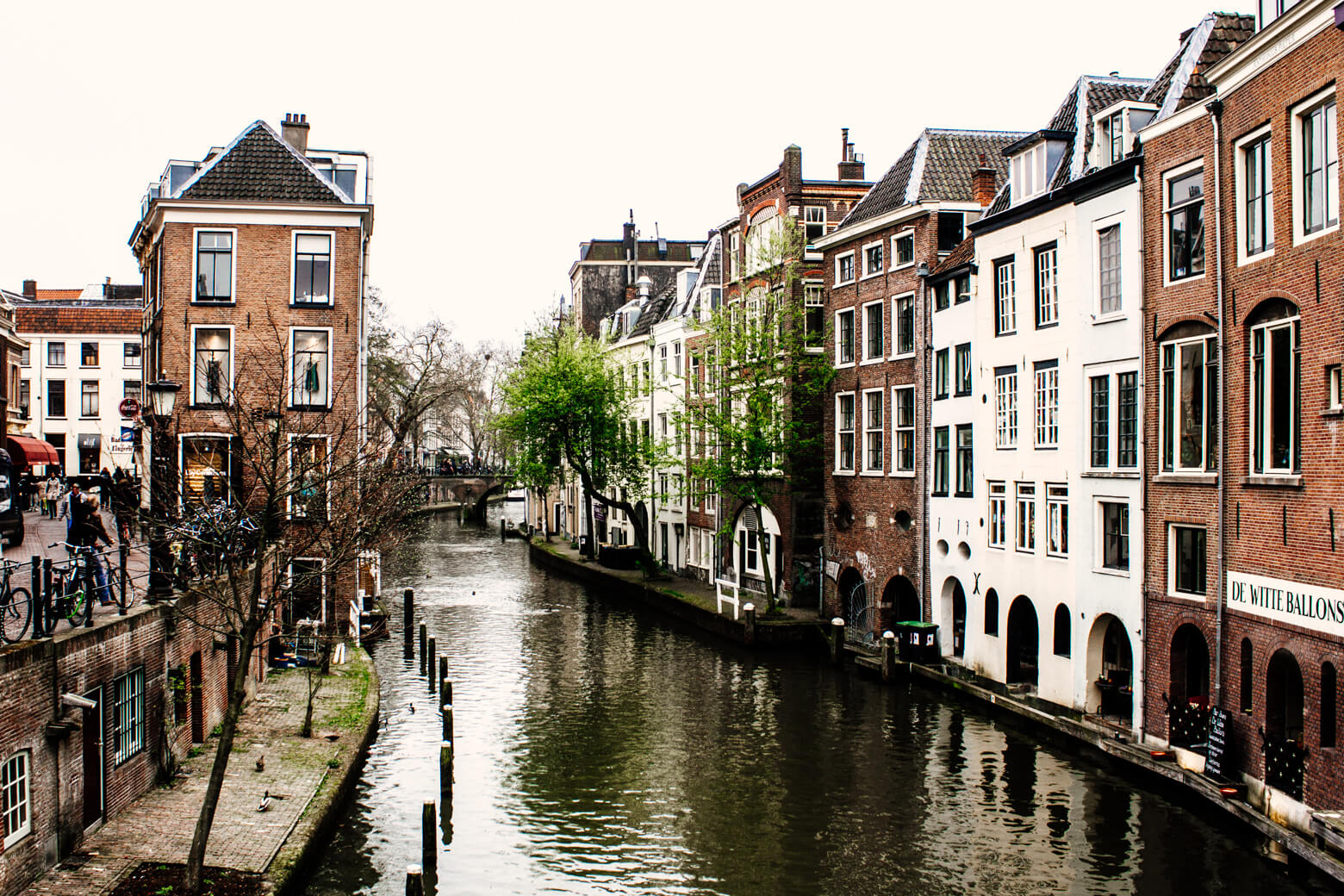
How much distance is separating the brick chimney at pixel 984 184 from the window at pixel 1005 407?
6.69m

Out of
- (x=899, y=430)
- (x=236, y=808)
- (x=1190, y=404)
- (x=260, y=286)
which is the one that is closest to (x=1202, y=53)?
(x=1190, y=404)

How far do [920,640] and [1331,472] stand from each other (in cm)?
1682

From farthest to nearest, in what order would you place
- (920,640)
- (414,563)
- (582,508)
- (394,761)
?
(582,508)
(414,563)
(920,640)
(394,761)

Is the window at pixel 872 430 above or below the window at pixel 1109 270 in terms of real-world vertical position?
below

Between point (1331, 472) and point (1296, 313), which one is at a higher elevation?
point (1296, 313)

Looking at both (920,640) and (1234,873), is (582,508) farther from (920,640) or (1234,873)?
(1234,873)

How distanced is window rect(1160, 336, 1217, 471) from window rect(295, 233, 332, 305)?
24039 mm

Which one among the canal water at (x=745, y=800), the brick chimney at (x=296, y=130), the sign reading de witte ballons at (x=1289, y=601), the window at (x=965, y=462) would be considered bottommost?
the canal water at (x=745, y=800)

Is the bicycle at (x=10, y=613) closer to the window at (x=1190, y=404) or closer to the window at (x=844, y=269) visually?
the window at (x=1190, y=404)

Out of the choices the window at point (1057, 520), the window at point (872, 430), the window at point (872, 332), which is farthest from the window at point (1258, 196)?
the window at point (872, 430)

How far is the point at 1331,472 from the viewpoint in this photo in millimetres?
17812

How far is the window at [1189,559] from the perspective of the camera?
2253 cm

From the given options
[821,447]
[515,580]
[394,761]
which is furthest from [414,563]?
[394,761]

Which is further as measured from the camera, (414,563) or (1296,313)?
(414,563)
